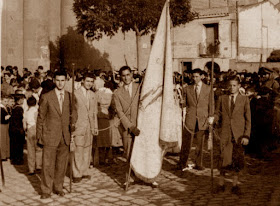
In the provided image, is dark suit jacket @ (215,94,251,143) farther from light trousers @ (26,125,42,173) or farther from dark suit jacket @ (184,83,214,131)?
light trousers @ (26,125,42,173)

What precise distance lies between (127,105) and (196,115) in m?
1.70

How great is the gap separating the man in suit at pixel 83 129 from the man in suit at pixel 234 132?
2.41m

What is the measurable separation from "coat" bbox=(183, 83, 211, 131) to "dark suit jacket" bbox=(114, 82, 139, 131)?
151 cm

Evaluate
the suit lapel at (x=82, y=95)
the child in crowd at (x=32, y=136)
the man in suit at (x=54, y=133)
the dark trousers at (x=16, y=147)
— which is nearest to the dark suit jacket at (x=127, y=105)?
the suit lapel at (x=82, y=95)

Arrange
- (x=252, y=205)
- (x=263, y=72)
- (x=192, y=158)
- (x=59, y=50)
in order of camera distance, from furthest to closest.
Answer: (x=59, y=50), (x=263, y=72), (x=192, y=158), (x=252, y=205)

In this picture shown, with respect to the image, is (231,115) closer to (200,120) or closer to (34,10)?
(200,120)

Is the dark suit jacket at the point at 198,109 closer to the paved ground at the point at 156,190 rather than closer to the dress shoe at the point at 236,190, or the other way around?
the paved ground at the point at 156,190

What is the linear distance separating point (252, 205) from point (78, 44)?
20.6m

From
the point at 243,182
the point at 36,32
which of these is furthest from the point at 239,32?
the point at 243,182

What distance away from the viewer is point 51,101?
6.75 metres

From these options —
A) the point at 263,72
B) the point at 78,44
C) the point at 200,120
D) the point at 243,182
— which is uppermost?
the point at 78,44

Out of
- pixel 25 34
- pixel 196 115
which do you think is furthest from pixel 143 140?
pixel 25 34

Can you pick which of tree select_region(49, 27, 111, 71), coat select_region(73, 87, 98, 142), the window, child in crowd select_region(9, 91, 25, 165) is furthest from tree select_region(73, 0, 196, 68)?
the window

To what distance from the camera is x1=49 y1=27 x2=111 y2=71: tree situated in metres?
25.2
